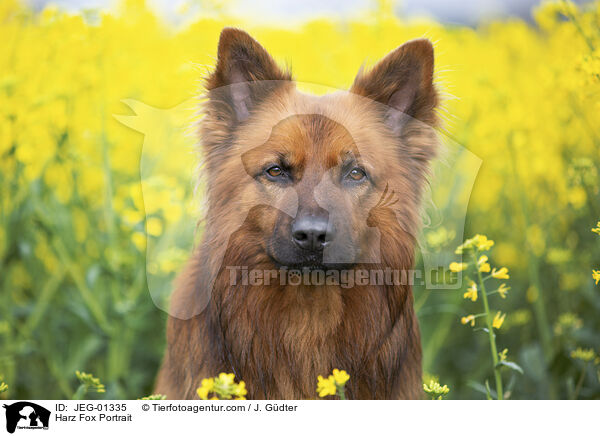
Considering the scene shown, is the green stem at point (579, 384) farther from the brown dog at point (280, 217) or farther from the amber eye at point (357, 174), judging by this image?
the amber eye at point (357, 174)

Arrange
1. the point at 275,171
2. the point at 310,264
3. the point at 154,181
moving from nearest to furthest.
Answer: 1. the point at 310,264
2. the point at 275,171
3. the point at 154,181

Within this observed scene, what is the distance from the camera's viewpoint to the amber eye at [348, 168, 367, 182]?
2.39 m

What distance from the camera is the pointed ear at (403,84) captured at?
7.75 ft

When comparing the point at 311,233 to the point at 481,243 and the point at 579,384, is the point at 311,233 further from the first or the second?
the point at 579,384

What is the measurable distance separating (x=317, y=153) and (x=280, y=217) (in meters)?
0.32

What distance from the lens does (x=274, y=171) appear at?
7.80 ft

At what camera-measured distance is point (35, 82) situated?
3422 millimetres
